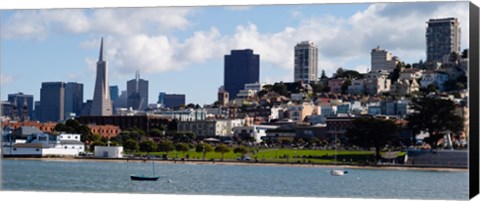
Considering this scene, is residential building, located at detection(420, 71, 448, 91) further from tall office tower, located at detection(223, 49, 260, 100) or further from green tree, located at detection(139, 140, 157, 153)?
green tree, located at detection(139, 140, 157, 153)

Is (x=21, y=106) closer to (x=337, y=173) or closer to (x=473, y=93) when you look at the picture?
(x=337, y=173)

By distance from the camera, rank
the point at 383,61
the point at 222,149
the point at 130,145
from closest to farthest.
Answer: the point at 383,61
the point at 222,149
the point at 130,145

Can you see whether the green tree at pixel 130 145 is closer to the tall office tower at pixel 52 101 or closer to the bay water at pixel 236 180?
the bay water at pixel 236 180

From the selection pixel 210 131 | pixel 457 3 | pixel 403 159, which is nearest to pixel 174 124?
pixel 210 131

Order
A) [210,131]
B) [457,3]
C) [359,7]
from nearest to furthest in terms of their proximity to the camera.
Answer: [457,3] → [359,7] → [210,131]

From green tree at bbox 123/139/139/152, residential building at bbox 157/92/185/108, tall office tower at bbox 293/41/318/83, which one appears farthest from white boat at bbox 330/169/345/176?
green tree at bbox 123/139/139/152

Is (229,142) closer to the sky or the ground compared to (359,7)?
closer to the ground

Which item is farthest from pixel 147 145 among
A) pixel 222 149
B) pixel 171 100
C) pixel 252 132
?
pixel 171 100

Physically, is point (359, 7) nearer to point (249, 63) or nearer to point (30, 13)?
point (249, 63)
